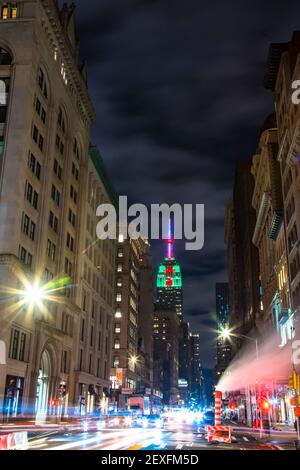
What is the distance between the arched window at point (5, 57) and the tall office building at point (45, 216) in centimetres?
14

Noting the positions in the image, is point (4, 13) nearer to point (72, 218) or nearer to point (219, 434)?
point (72, 218)

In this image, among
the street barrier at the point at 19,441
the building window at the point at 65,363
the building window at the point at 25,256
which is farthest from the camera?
the building window at the point at 65,363

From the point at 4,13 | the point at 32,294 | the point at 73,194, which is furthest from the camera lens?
the point at 73,194

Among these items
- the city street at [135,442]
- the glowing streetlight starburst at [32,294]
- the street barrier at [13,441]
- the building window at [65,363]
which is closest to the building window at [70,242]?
the glowing streetlight starburst at [32,294]

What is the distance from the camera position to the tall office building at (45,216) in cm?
5231

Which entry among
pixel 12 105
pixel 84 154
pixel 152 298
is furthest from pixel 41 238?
pixel 152 298

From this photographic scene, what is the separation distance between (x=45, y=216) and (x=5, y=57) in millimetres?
19127

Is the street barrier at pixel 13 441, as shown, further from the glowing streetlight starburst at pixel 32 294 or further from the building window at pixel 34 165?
the building window at pixel 34 165

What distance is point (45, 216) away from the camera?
61.8 metres

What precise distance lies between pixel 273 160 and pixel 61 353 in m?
46.3

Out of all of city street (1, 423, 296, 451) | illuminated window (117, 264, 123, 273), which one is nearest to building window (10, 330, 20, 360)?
city street (1, 423, 296, 451)

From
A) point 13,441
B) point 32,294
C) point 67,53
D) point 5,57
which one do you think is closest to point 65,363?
point 32,294

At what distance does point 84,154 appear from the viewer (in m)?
83.4
